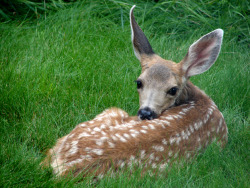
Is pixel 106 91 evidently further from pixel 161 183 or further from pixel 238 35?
pixel 238 35

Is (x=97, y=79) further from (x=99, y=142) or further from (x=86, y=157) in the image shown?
(x=86, y=157)

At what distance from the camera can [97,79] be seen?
4980mm

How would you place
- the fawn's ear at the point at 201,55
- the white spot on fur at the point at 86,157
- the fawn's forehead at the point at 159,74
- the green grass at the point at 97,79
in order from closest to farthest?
the white spot on fur at the point at 86,157 < the green grass at the point at 97,79 < the fawn's forehead at the point at 159,74 < the fawn's ear at the point at 201,55

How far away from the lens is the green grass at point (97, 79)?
10.8ft

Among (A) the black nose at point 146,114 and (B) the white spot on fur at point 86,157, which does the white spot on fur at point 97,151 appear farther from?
(A) the black nose at point 146,114

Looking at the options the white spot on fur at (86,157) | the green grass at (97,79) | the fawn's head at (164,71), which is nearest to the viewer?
the white spot on fur at (86,157)

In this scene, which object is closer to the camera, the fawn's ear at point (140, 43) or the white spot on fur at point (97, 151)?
the white spot on fur at point (97, 151)

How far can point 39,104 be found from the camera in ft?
14.1

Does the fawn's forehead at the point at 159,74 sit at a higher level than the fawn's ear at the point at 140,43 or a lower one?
lower

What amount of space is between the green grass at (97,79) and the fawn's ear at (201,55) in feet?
2.17

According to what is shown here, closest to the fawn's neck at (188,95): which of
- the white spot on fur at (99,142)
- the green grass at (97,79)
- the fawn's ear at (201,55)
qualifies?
the fawn's ear at (201,55)

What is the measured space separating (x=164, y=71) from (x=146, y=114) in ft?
1.93

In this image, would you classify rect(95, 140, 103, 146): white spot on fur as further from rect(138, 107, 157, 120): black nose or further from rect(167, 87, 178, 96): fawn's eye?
rect(167, 87, 178, 96): fawn's eye

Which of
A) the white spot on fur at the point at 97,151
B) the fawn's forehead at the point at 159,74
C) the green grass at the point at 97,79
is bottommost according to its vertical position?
the green grass at the point at 97,79
